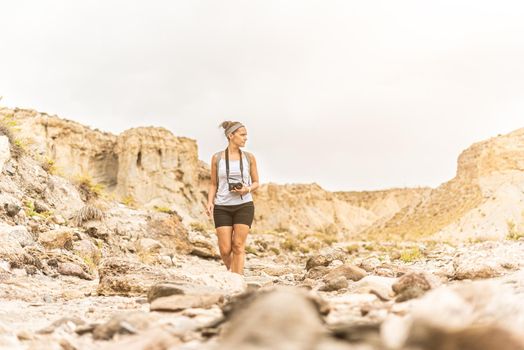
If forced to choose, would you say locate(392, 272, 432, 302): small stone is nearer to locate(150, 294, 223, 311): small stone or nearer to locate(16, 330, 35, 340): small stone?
locate(150, 294, 223, 311): small stone

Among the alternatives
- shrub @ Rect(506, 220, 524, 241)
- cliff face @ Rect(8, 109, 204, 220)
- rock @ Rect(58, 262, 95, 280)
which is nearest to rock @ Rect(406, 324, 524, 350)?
rock @ Rect(58, 262, 95, 280)

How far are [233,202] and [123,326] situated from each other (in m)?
3.69

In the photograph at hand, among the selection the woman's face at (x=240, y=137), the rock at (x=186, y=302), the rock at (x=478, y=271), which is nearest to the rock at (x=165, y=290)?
the rock at (x=186, y=302)

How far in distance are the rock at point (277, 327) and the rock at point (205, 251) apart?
11808 mm

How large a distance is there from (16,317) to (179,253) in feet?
29.3

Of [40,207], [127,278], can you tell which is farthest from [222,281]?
[40,207]

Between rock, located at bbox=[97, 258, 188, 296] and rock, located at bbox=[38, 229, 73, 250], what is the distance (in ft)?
7.85

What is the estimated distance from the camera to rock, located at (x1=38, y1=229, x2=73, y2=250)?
8.33 metres

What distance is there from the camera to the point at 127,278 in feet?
19.7

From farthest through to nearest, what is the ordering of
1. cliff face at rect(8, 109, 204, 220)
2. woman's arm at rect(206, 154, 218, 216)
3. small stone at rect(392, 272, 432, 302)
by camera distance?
cliff face at rect(8, 109, 204, 220)
woman's arm at rect(206, 154, 218, 216)
small stone at rect(392, 272, 432, 302)

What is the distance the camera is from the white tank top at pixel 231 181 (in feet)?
21.9

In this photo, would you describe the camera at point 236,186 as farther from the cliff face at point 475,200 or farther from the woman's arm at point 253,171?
the cliff face at point 475,200

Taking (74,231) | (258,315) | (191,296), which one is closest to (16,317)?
(191,296)

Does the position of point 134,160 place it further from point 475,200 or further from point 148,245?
point 148,245
